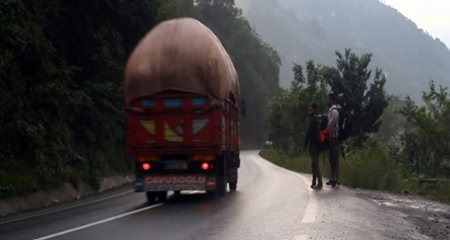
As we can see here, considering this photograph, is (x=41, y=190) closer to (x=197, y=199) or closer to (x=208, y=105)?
(x=197, y=199)

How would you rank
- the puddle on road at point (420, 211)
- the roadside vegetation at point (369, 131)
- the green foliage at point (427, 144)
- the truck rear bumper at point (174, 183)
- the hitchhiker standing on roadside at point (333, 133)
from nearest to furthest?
the puddle on road at point (420, 211), the truck rear bumper at point (174, 183), the hitchhiker standing on roadside at point (333, 133), the roadside vegetation at point (369, 131), the green foliage at point (427, 144)

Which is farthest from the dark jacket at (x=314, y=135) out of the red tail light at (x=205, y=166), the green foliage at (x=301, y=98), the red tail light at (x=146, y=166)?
the green foliage at (x=301, y=98)

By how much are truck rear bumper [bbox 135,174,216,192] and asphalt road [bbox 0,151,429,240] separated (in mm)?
342

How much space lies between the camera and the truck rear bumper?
46.4ft

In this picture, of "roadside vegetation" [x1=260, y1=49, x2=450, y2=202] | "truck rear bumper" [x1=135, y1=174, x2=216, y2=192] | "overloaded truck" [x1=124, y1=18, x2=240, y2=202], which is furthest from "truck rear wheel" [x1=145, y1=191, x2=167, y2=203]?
"roadside vegetation" [x1=260, y1=49, x2=450, y2=202]

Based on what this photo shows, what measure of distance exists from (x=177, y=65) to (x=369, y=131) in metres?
42.8

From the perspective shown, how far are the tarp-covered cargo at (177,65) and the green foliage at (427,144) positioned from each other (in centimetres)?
1763

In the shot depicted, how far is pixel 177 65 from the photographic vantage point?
1442 centimetres

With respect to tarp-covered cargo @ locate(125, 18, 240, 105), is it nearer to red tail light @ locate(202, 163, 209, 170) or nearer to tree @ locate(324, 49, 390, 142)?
red tail light @ locate(202, 163, 209, 170)

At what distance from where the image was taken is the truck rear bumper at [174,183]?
557 inches

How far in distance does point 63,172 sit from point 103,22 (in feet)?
31.8

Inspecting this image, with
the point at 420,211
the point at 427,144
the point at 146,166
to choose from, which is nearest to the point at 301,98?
the point at 427,144

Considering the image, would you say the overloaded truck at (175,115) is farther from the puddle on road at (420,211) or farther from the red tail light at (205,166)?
the puddle on road at (420,211)

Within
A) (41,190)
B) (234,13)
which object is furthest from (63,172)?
(234,13)
